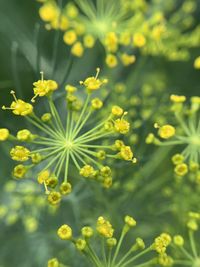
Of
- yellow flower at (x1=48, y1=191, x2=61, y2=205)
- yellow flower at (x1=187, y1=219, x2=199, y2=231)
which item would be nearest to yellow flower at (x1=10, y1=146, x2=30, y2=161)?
yellow flower at (x1=48, y1=191, x2=61, y2=205)

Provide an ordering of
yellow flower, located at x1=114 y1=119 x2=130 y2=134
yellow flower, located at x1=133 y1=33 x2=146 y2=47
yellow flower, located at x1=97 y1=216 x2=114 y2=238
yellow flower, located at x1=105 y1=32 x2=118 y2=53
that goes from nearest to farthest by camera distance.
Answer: yellow flower, located at x1=97 y1=216 x2=114 y2=238 → yellow flower, located at x1=114 y1=119 x2=130 y2=134 → yellow flower, located at x1=105 y1=32 x2=118 y2=53 → yellow flower, located at x1=133 y1=33 x2=146 y2=47

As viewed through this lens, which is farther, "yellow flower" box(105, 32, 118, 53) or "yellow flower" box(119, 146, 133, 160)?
"yellow flower" box(105, 32, 118, 53)

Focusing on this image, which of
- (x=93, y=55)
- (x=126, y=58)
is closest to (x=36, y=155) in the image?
(x=126, y=58)

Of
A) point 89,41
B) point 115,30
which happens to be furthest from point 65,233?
point 115,30

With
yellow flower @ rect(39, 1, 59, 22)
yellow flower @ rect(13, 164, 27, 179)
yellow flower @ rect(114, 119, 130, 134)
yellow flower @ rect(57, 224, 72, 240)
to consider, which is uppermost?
yellow flower @ rect(39, 1, 59, 22)

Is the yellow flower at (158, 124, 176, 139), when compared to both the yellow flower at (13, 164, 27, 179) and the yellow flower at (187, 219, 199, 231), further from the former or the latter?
the yellow flower at (13, 164, 27, 179)

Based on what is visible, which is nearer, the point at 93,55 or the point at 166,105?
the point at 166,105

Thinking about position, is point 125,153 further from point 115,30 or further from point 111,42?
point 115,30

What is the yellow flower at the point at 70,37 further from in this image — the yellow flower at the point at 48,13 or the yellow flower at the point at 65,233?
the yellow flower at the point at 65,233

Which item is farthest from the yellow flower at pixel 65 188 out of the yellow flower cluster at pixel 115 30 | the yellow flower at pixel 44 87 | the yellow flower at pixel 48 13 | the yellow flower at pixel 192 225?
the yellow flower at pixel 48 13

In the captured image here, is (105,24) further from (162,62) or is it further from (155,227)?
(155,227)

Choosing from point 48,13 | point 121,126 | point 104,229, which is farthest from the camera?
point 48,13
